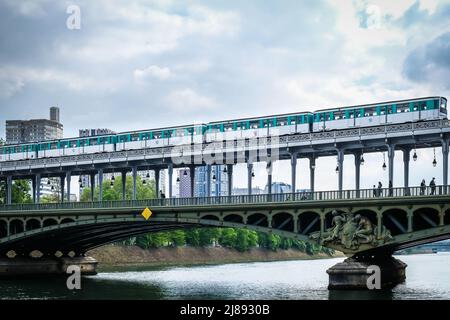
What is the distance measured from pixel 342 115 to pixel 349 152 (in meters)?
6.19

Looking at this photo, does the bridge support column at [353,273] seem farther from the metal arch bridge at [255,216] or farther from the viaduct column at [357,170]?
the viaduct column at [357,170]

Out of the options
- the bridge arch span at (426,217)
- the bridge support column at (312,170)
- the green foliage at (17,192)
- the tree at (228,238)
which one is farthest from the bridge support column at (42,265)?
the tree at (228,238)

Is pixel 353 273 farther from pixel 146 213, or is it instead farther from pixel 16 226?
pixel 16 226

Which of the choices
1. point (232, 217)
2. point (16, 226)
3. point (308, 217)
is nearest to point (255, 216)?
point (232, 217)

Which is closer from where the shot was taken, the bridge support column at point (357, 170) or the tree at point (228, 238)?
the bridge support column at point (357, 170)

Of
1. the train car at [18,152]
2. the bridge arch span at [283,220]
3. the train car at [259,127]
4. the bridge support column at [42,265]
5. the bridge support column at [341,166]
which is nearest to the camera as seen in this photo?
the bridge arch span at [283,220]

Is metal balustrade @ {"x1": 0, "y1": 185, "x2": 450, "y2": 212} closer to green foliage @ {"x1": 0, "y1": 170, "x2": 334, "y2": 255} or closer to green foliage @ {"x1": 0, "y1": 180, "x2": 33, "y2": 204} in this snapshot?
green foliage @ {"x1": 0, "y1": 170, "x2": 334, "y2": 255}

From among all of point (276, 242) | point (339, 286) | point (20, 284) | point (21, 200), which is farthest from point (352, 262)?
point (276, 242)

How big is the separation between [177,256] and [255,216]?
64846mm

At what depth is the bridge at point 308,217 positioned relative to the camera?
65.0 metres

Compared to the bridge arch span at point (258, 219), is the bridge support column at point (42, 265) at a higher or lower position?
lower

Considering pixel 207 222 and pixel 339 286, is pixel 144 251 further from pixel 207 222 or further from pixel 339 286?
pixel 339 286

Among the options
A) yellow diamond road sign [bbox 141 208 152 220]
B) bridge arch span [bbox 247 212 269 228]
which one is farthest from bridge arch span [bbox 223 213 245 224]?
yellow diamond road sign [bbox 141 208 152 220]

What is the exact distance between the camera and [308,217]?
2844 inches
